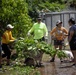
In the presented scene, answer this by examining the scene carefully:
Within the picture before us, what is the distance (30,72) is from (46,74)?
57 cm

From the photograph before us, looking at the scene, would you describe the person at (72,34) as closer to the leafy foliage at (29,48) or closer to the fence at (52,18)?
the leafy foliage at (29,48)

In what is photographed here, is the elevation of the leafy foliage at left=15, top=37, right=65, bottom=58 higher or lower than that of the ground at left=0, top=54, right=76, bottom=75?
higher

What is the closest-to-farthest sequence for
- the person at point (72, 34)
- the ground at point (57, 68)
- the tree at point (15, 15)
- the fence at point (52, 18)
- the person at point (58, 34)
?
the ground at point (57, 68) < the person at point (72, 34) < the person at point (58, 34) < the tree at point (15, 15) < the fence at point (52, 18)

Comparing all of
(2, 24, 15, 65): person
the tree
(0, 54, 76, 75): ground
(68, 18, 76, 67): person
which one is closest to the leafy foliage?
(2, 24, 15, 65): person

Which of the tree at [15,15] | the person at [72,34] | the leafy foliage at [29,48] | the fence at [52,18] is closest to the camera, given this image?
the person at [72,34]

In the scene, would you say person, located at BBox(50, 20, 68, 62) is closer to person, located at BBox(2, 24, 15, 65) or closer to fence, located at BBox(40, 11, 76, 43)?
person, located at BBox(2, 24, 15, 65)

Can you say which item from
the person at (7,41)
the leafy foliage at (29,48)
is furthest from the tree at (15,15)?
the leafy foliage at (29,48)

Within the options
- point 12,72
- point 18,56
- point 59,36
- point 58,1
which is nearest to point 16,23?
point 59,36

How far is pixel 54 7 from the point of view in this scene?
23.1 metres

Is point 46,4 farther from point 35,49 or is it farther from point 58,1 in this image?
point 35,49

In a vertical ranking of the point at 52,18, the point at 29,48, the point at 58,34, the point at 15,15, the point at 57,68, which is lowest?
the point at 57,68

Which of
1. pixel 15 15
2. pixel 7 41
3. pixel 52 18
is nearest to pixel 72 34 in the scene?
pixel 7 41

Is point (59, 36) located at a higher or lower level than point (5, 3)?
lower

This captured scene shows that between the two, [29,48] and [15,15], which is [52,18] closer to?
[15,15]
